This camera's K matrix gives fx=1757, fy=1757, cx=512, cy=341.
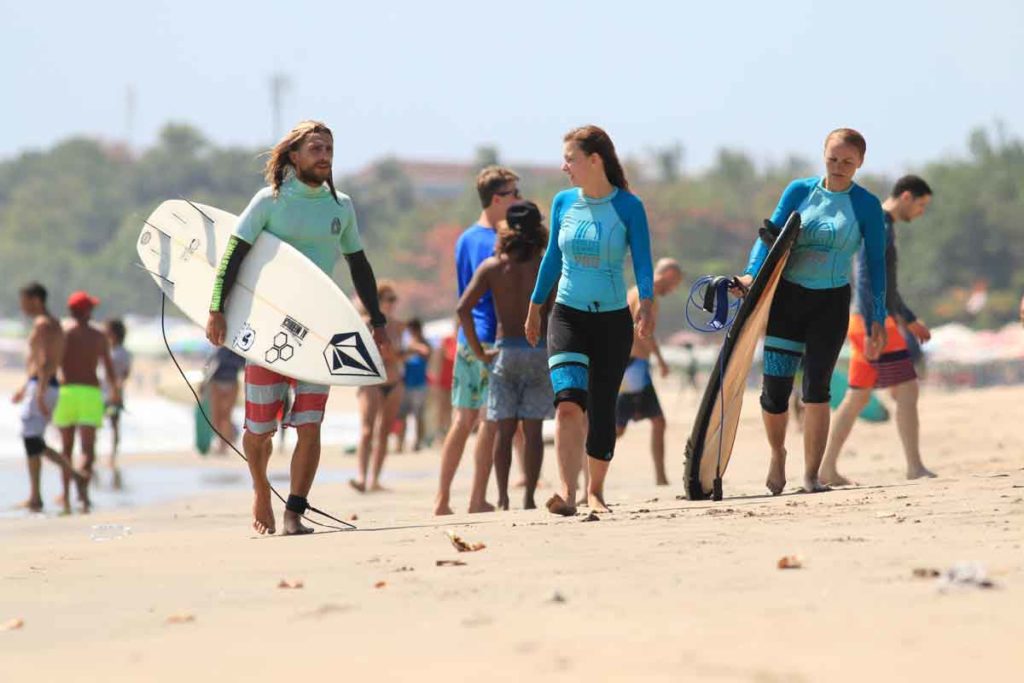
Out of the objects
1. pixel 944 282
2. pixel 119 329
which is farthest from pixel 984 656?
pixel 944 282

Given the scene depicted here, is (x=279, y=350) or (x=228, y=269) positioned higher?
(x=228, y=269)

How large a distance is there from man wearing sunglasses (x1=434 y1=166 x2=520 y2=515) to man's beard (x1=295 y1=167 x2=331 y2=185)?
1475mm

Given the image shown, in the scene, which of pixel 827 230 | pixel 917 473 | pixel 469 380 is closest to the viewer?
pixel 827 230

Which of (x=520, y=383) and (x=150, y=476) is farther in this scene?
(x=150, y=476)

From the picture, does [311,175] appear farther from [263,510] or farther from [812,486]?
[812,486]

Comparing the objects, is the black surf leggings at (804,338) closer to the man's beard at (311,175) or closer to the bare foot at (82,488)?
the man's beard at (311,175)

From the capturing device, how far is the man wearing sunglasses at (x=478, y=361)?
28.2 feet

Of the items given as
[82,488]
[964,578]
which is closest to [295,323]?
[964,578]

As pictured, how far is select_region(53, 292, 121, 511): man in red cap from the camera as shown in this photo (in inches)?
516

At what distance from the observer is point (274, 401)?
7402mm

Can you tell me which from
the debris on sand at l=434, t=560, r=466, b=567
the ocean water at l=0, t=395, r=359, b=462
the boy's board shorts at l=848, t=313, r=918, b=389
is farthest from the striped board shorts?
the ocean water at l=0, t=395, r=359, b=462

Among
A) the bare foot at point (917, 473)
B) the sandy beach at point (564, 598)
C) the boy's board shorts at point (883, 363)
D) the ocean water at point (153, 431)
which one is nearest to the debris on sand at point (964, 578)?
the sandy beach at point (564, 598)

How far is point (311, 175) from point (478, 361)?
5.61 feet

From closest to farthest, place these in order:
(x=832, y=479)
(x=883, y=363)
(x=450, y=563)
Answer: (x=450, y=563), (x=832, y=479), (x=883, y=363)
